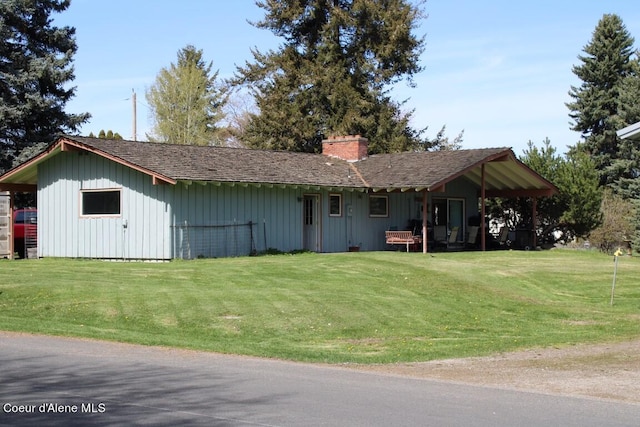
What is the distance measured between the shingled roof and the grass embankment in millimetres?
3347

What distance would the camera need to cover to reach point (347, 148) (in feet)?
123

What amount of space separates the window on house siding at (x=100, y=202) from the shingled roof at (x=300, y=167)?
1510 millimetres

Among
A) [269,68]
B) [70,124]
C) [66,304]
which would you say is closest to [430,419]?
[66,304]

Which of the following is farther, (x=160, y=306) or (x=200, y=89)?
(x=200, y=89)

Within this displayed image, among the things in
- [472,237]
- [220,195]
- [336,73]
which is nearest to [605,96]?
[336,73]

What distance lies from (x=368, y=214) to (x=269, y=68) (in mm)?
21888

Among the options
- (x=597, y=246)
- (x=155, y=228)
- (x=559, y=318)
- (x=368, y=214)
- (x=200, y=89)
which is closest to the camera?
(x=559, y=318)

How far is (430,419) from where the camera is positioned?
8.09 metres

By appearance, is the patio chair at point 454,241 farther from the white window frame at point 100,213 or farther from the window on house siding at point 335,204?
the white window frame at point 100,213

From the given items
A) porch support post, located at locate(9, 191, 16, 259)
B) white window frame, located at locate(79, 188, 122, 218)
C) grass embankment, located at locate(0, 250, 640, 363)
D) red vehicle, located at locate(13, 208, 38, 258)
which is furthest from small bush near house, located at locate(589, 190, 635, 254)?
porch support post, located at locate(9, 191, 16, 259)

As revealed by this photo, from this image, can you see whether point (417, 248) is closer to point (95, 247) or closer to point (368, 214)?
point (368, 214)

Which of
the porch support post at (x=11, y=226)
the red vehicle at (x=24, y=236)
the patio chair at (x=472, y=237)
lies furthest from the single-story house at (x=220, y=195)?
the patio chair at (x=472, y=237)

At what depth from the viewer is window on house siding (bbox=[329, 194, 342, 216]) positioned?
107 feet

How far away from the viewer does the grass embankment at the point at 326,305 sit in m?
14.5
